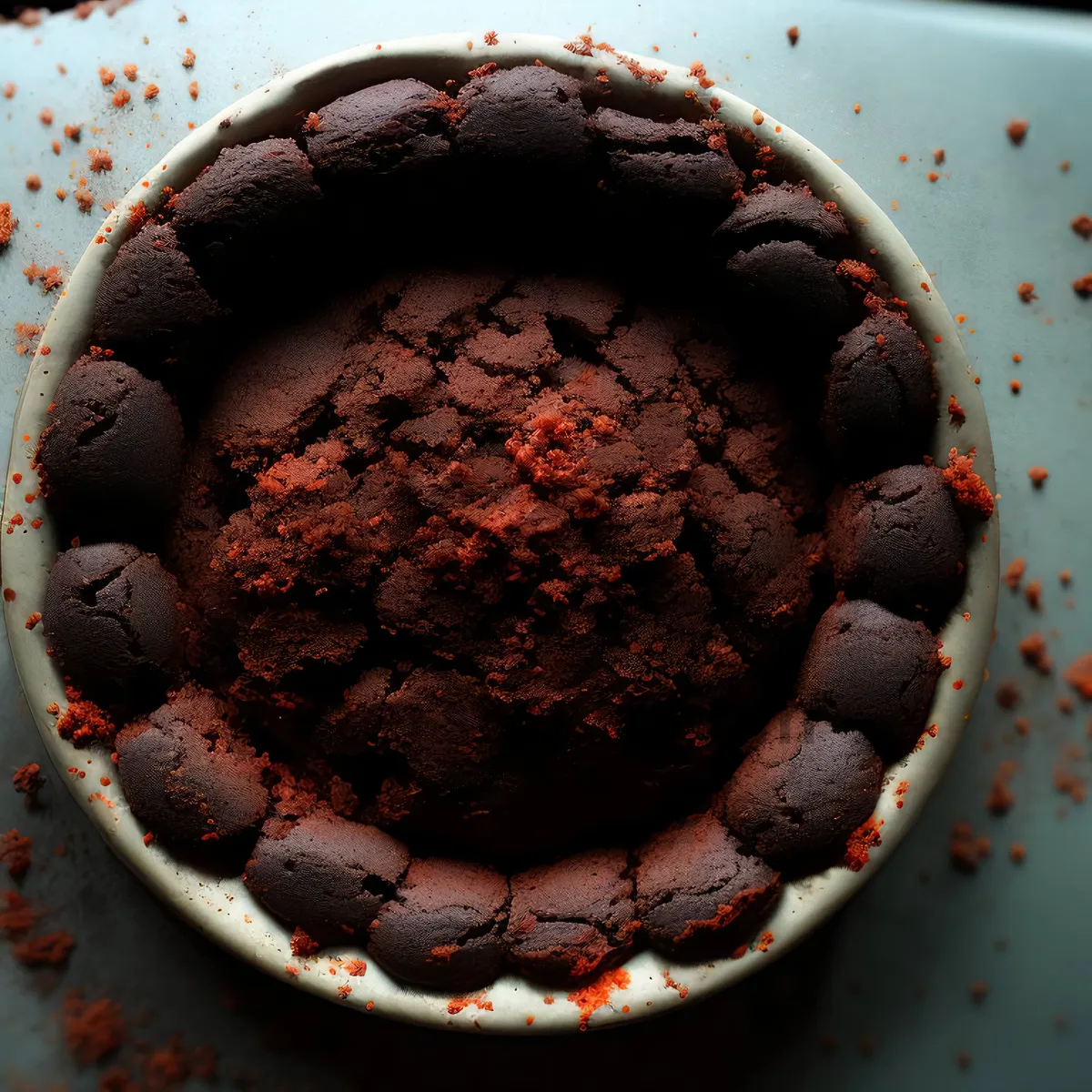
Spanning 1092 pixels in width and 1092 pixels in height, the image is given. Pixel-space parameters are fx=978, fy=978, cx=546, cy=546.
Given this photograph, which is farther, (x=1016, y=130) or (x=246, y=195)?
(x=1016, y=130)

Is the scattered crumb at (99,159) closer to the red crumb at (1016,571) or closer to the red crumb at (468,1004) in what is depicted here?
the red crumb at (468,1004)

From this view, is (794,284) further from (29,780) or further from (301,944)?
(29,780)

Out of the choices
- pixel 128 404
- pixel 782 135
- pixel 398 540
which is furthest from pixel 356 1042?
pixel 782 135

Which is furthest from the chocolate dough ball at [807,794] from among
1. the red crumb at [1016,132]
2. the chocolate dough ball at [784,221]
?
the red crumb at [1016,132]

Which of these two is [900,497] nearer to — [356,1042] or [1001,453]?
[1001,453]

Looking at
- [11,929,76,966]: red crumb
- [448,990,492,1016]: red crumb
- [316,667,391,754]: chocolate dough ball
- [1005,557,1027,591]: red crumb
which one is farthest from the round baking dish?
[11,929,76,966]: red crumb

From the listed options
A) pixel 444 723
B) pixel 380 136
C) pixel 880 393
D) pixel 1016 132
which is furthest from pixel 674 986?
pixel 1016 132

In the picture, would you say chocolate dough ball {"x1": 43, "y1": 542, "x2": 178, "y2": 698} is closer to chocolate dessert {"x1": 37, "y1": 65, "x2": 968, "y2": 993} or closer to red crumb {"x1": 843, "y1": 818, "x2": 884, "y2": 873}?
chocolate dessert {"x1": 37, "y1": 65, "x2": 968, "y2": 993}
